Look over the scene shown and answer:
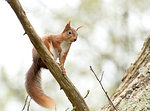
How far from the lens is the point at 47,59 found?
2.24 meters

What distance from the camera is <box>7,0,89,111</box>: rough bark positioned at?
83.2 inches

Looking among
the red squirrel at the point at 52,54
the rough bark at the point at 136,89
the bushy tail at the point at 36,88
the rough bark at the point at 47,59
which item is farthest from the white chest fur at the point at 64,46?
the rough bark at the point at 47,59

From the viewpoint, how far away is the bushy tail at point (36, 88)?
9.07 feet

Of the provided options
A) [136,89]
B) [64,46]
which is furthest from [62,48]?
[136,89]

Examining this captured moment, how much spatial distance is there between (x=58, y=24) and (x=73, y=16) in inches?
14.2

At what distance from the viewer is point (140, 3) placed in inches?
337

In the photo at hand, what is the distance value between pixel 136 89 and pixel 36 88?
763mm

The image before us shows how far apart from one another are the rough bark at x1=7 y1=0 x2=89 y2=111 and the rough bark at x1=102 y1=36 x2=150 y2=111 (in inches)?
11.0

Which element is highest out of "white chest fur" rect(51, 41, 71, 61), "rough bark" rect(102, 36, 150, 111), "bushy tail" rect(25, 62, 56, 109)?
"white chest fur" rect(51, 41, 71, 61)

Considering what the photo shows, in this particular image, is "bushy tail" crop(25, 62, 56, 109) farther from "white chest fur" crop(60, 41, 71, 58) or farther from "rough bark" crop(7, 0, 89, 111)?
"rough bark" crop(7, 0, 89, 111)

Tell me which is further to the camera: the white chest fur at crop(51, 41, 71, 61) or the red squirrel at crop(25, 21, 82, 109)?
the white chest fur at crop(51, 41, 71, 61)

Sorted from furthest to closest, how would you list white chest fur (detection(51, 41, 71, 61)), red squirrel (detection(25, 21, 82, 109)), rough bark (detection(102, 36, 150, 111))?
white chest fur (detection(51, 41, 71, 61))
red squirrel (detection(25, 21, 82, 109))
rough bark (detection(102, 36, 150, 111))

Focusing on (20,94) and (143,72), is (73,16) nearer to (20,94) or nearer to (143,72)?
(20,94)

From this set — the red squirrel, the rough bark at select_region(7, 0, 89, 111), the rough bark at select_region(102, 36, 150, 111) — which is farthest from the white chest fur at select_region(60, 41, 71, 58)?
the rough bark at select_region(7, 0, 89, 111)
